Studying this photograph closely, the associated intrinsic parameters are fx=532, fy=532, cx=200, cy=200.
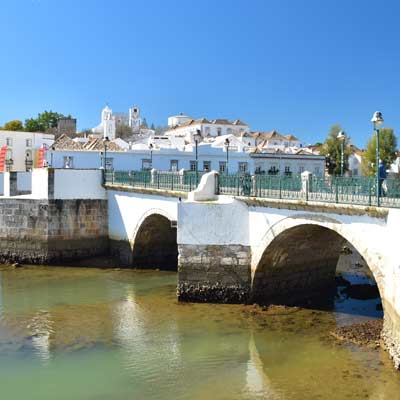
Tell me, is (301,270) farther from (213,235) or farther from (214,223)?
(214,223)

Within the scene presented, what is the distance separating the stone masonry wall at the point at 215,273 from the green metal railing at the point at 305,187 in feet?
5.84

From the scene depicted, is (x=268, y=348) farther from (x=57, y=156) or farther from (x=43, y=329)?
(x=57, y=156)

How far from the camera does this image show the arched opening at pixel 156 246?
69.8ft

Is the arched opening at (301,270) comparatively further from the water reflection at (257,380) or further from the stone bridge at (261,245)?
the water reflection at (257,380)

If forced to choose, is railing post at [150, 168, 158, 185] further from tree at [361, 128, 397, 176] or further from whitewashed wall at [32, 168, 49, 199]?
tree at [361, 128, 397, 176]

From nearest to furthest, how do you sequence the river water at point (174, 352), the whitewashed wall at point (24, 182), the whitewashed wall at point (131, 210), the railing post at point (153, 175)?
the river water at point (174, 352), the whitewashed wall at point (131, 210), the railing post at point (153, 175), the whitewashed wall at point (24, 182)

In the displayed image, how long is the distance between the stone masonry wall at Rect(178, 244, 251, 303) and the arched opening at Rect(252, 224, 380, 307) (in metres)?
0.44

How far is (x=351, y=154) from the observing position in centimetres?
5175

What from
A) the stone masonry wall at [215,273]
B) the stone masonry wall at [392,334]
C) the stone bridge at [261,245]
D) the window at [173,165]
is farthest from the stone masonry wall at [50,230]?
the stone masonry wall at [392,334]

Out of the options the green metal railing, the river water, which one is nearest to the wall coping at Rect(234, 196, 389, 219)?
the green metal railing

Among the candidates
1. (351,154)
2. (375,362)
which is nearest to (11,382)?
(375,362)

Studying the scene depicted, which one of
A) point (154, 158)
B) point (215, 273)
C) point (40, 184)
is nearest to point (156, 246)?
point (40, 184)

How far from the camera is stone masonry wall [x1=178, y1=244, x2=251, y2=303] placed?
15.1 meters

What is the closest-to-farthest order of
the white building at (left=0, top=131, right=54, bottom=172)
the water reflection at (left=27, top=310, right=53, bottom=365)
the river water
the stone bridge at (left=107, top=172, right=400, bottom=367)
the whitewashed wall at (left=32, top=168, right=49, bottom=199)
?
the river water < the water reflection at (left=27, top=310, right=53, bottom=365) < the stone bridge at (left=107, top=172, right=400, bottom=367) < the whitewashed wall at (left=32, top=168, right=49, bottom=199) < the white building at (left=0, top=131, right=54, bottom=172)
